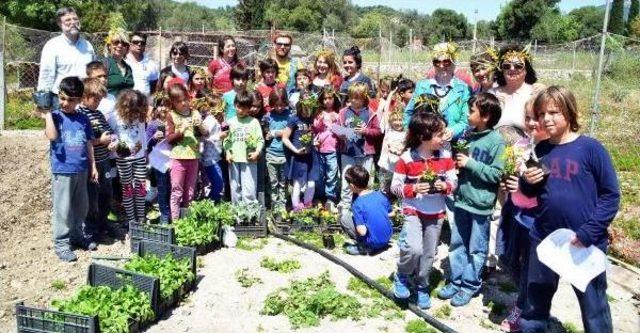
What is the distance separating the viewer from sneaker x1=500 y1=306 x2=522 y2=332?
14.9ft

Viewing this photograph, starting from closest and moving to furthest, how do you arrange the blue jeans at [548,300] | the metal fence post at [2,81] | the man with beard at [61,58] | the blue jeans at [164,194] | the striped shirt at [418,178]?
the blue jeans at [548,300]
the striped shirt at [418,178]
the man with beard at [61,58]
the blue jeans at [164,194]
the metal fence post at [2,81]

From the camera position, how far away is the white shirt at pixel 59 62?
6527 millimetres

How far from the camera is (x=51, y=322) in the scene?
3906mm

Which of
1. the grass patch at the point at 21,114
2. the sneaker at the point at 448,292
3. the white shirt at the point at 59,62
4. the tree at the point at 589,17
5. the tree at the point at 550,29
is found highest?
the tree at the point at 589,17

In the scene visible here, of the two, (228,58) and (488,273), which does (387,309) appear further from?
(228,58)

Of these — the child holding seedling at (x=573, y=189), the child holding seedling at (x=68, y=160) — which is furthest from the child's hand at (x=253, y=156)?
the child holding seedling at (x=573, y=189)

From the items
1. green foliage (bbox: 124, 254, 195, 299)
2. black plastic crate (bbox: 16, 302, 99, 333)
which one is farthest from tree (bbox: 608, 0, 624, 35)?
black plastic crate (bbox: 16, 302, 99, 333)

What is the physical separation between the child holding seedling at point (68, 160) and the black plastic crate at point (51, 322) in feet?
6.30

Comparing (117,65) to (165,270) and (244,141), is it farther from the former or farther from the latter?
(165,270)

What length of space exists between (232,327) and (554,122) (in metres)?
3.04

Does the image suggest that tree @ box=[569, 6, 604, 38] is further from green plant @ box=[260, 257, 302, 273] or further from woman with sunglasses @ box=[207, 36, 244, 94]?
green plant @ box=[260, 257, 302, 273]

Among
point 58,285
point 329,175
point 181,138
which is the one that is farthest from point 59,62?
point 329,175

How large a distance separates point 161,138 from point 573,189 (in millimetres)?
5040

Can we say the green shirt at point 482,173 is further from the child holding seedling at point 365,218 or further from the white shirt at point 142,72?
the white shirt at point 142,72
